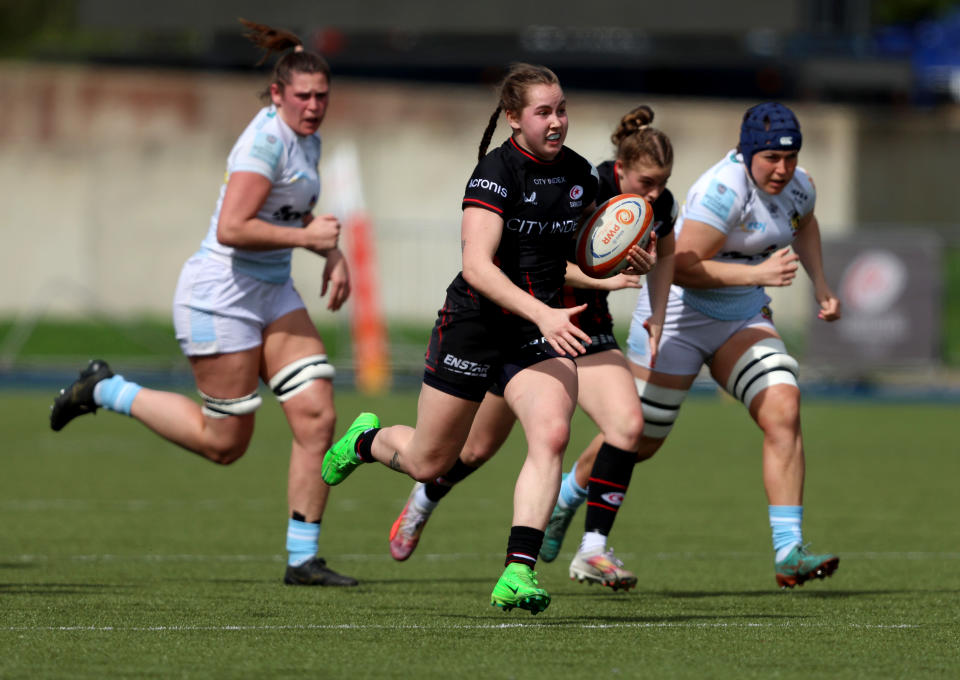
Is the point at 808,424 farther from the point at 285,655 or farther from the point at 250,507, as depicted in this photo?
the point at 285,655

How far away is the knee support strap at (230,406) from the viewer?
24.1 feet

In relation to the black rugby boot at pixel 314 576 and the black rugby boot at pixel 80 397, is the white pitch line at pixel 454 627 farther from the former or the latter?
the black rugby boot at pixel 80 397

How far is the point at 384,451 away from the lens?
21.6ft

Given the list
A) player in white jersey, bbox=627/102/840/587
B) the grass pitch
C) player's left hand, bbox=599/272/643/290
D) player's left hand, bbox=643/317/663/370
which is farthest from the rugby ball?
the grass pitch

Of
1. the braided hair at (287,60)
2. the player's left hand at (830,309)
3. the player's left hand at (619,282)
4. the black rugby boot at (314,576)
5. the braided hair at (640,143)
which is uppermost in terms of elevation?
the braided hair at (287,60)

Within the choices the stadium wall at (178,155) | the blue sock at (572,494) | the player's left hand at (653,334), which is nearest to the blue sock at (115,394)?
the blue sock at (572,494)

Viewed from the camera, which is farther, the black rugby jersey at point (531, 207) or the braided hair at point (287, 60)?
the braided hair at point (287, 60)

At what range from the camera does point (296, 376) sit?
7.27 m

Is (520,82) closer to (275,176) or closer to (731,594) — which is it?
(275,176)

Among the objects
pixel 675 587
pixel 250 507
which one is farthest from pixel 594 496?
pixel 250 507

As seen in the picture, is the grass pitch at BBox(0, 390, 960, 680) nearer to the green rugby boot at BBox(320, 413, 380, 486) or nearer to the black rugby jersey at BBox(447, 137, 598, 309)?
the green rugby boot at BBox(320, 413, 380, 486)

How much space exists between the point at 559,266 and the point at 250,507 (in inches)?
189

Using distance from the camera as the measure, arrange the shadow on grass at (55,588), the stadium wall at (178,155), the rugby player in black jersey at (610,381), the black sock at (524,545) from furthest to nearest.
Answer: the stadium wall at (178,155), the rugby player in black jersey at (610,381), the shadow on grass at (55,588), the black sock at (524,545)

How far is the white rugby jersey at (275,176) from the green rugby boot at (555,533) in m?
1.65
